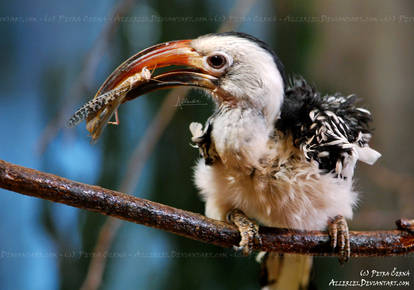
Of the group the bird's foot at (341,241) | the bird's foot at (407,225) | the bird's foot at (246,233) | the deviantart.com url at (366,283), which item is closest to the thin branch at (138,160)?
the bird's foot at (246,233)

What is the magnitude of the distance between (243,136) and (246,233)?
0.84 feet

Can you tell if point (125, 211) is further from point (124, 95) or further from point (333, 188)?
point (333, 188)

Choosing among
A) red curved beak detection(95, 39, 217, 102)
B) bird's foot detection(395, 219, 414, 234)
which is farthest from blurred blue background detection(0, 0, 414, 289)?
bird's foot detection(395, 219, 414, 234)

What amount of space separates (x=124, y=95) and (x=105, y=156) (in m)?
0.59

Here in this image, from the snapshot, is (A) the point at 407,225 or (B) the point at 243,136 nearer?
(B) the point at 243,136

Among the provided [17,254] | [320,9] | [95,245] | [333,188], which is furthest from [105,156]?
[320,9]

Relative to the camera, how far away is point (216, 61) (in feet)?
2.97

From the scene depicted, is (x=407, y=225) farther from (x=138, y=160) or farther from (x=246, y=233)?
(x=138, y=160)

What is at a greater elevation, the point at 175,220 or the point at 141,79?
the point at 141,79

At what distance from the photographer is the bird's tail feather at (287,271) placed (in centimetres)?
127

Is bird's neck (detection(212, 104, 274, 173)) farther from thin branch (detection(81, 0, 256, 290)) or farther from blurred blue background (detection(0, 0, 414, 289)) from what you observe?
thin branch (detection(81, 0, 256, 290))

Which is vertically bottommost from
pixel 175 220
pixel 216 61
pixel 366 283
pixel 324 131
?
pixel 175 220

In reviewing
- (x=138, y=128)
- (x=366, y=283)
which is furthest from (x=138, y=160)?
(x=366, y=283)

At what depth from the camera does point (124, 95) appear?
0.87 metres
